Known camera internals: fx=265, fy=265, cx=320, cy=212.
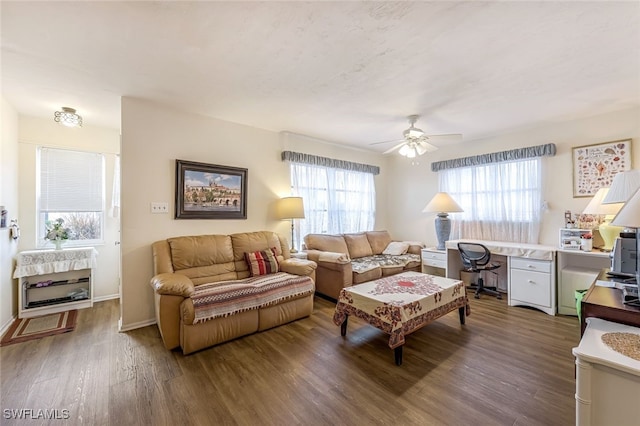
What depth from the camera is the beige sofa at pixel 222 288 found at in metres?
2.40

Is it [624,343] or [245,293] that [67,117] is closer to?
[245,293]

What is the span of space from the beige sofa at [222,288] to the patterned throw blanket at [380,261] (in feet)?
2.96

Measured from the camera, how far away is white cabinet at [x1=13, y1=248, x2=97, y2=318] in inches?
123

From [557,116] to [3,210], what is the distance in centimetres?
661

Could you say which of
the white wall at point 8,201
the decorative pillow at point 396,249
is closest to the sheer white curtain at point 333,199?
the decorative pillow at point 396,249

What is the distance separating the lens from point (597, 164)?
11.2 ft

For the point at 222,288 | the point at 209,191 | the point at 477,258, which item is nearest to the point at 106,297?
the point at 209,191

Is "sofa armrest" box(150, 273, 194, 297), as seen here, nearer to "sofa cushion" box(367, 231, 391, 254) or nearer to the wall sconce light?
the wall sconce light

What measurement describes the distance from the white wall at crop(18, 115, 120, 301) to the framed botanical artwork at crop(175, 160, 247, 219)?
1522mm

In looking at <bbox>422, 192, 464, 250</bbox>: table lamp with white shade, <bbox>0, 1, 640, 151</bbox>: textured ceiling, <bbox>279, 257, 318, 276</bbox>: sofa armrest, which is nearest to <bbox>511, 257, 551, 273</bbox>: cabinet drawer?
<bbox>422, 192, 464, 250</bbox>: table lamp with white shade

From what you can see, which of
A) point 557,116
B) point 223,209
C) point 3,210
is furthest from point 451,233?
point 3,210

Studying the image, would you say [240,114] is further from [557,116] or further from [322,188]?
[557,116]

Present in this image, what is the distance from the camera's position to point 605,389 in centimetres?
115

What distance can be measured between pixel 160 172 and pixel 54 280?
2.04 meters
